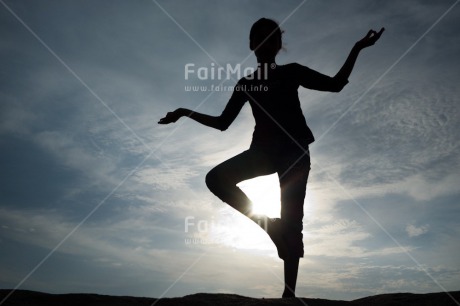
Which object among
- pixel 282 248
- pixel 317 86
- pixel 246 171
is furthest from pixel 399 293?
pixel 317 86

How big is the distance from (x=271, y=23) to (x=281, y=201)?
1.96 m

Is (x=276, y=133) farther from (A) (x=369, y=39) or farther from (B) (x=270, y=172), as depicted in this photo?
(A) (x=369, y=39)

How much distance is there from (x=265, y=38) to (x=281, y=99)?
70 cm

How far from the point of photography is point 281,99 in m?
4.79

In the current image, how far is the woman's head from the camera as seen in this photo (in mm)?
4879

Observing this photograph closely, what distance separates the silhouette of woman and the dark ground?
0.60m

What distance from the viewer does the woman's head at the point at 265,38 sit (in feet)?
16.0

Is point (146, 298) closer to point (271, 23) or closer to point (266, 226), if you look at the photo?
point (266, 226)

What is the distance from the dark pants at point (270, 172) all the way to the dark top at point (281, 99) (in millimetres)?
131

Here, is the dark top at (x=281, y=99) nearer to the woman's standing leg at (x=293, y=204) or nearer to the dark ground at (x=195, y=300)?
the woman's standing leg at (x=293, y=204)

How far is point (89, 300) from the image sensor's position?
3.99 meters

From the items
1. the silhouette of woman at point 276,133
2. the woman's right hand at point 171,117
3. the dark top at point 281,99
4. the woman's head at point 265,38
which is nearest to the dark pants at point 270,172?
the silhouette of woman at point 276,133

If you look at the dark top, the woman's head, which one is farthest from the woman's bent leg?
the woman's head

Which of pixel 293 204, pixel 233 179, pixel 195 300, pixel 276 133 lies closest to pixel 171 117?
pixel 233 179
